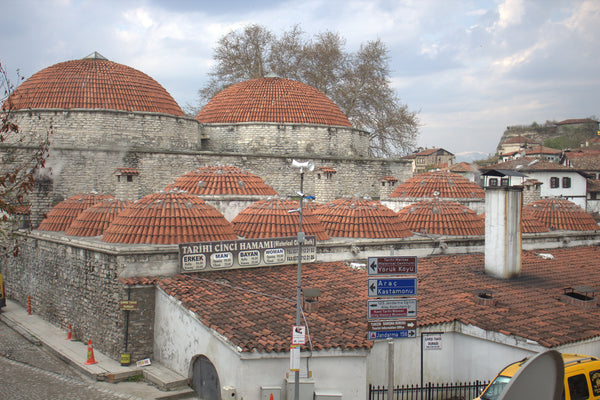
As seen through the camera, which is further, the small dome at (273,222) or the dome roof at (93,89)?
the dome roof at (93,89)

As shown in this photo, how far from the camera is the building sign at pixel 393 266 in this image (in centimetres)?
830

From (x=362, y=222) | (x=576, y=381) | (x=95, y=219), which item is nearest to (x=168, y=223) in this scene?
(x=95, y=219)

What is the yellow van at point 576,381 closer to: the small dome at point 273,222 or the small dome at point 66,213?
the small dome at point 273,222

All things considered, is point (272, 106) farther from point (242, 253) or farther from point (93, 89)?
point (242, 253)

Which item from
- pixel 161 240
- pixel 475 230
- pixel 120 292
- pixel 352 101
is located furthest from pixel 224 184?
pixel 352 101

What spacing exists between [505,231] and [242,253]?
6323 mm

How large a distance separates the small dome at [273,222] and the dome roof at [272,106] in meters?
8.77

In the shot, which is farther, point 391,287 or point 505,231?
point 505,231

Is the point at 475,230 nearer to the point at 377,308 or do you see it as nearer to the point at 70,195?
the point at 377,308

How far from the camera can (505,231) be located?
1391 cm

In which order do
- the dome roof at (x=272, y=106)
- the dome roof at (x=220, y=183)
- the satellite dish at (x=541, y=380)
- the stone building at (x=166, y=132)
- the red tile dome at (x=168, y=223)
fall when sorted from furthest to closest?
the dome roof at (x=272, y=106), the stone building at (x=166, y=132), the dome roof at (x=220, y=183), the red tile dome at (x=168, y=223), the satellite dish at (x=541, y=380)

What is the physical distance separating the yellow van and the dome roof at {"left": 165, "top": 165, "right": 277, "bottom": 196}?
10384mm

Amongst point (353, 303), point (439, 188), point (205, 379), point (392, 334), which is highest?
point (439, 188)

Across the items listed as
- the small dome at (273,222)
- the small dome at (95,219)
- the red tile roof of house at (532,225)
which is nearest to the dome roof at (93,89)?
the small dome at (95,219)
